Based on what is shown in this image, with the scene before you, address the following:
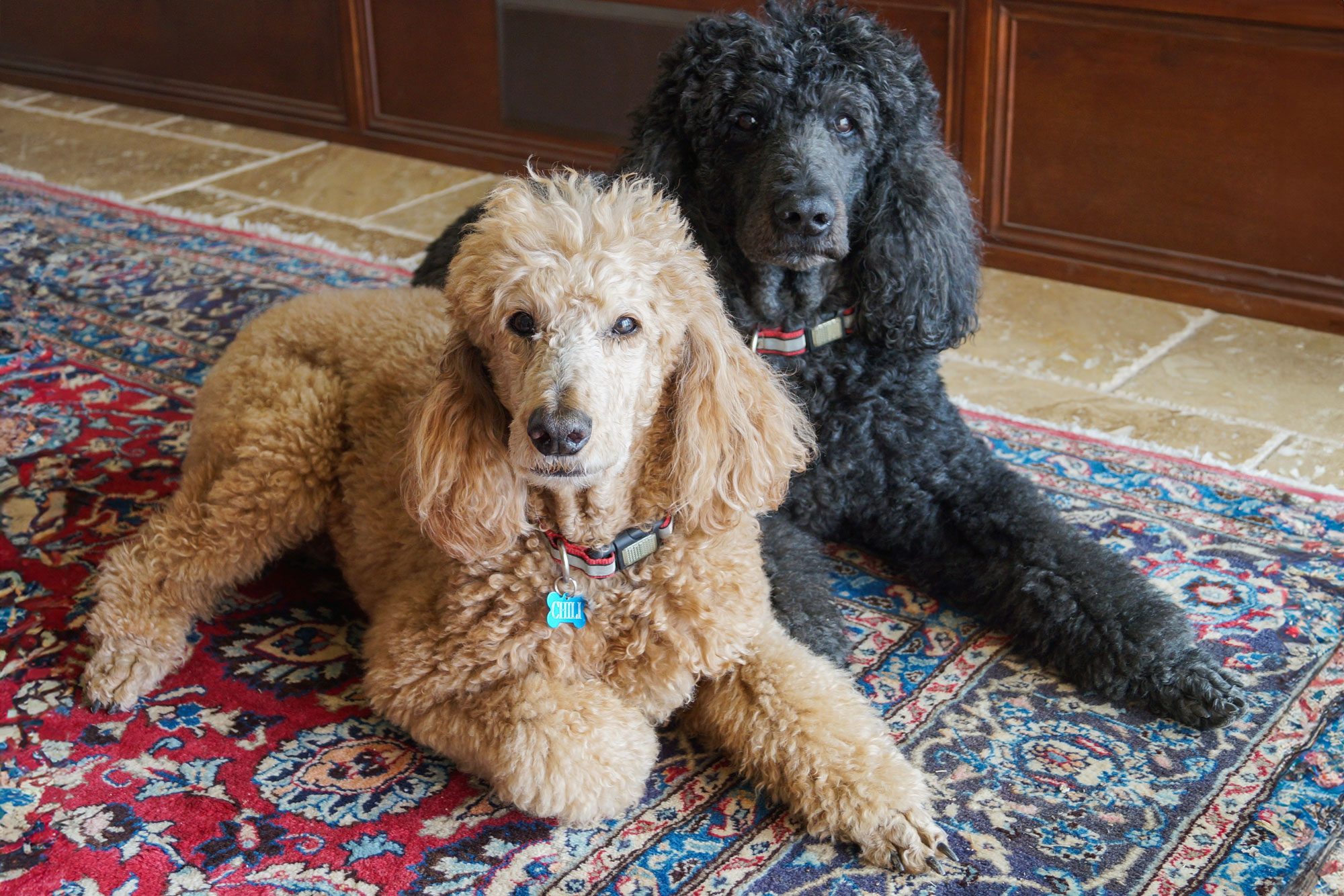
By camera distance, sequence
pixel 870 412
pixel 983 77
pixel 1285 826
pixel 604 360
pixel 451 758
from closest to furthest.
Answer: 1. pixel 604 360
2. pixel 1285 826
3. pixel 451 758
4. pixel 870 412
5. pixel 983 77

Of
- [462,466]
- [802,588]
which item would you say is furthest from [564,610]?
[802,588]

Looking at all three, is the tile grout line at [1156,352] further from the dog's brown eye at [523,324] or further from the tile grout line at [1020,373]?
the dog's brown eye at [523,324]

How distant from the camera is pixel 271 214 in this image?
4441 millimetres

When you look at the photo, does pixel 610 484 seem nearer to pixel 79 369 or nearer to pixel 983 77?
pixel 79 369

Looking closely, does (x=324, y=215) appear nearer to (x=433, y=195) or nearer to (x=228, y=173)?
(x=433, y=195)

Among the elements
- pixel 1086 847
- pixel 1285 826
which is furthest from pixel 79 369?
pixel 1285 826

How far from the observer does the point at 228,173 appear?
495cm

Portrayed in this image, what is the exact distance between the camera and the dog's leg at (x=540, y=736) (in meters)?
1.72

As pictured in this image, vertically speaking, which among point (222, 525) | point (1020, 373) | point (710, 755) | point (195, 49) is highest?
point (195, 49)

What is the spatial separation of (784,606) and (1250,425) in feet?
4.58

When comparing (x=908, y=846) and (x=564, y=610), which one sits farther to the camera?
(x=564, y=610)

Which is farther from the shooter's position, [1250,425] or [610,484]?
[1250,425]

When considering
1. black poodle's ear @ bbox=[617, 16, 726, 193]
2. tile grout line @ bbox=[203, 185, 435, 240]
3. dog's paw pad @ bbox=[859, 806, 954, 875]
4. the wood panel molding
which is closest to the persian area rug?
dog's paw pad @ bbox=[859, 806, 954, 875]

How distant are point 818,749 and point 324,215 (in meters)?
3.23
